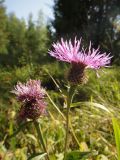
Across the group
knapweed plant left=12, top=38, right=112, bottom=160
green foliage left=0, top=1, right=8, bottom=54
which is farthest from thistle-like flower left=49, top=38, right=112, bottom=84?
green foliage left=0, top=1, right=8, bottom=54

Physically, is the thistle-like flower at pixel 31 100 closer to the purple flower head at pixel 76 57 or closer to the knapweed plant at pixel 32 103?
the knapweed plant at pixel 32 103

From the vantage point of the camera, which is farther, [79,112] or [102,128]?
[79,112]

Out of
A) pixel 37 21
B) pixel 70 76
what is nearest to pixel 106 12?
pixel 70 76

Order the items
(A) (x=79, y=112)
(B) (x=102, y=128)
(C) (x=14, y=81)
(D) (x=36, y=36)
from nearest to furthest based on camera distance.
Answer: (B) (x=102, y=128), (A) (x=79, y=112), (C) (x=14, y=81), (D) (x=36, y=36)

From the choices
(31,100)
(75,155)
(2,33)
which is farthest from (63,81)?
(2,33)

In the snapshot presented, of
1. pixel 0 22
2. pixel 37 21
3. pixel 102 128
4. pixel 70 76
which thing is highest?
pixel 37 21

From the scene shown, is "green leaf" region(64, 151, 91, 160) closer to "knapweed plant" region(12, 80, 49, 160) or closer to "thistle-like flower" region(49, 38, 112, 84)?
"knapweed plant" region(12, 80, 49, 160)

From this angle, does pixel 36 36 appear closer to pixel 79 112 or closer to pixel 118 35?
pixel 118 35
